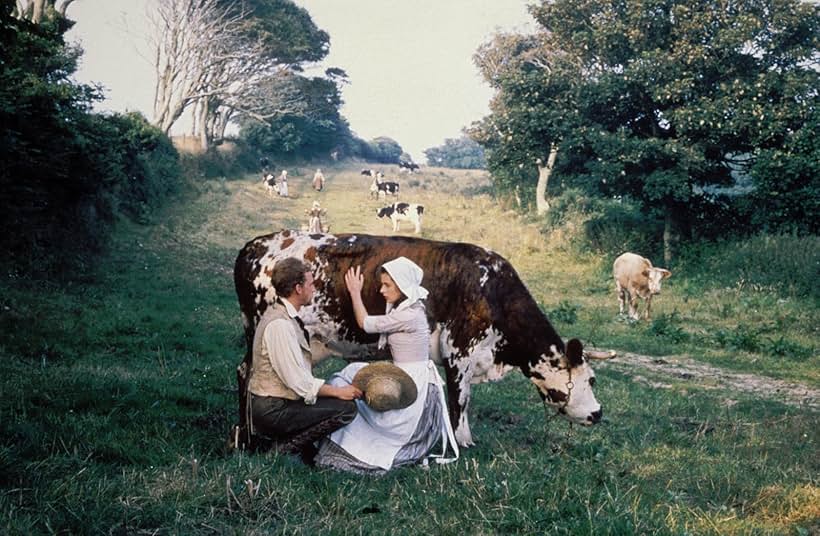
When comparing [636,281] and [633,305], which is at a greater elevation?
[636,281]

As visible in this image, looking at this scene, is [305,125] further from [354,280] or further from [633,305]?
[354,280]

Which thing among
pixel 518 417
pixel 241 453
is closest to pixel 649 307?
pixel 518 417

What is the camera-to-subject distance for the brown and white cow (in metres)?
7.07

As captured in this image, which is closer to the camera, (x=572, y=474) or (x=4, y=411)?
(x=572, y=474)

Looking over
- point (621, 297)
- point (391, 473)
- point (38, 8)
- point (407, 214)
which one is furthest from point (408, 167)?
point (391, 473)

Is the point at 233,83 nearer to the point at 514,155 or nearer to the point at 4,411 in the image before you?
the point at 514,155

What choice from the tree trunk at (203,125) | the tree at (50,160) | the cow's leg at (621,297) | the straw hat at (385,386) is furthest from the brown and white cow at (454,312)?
the tree trunk at (203,125)

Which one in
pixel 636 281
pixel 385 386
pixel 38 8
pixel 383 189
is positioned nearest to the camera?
pixel 385 386

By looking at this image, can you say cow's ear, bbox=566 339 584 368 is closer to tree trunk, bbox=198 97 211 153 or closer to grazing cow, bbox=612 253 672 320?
grazing cow, bbox=612 253 672 320

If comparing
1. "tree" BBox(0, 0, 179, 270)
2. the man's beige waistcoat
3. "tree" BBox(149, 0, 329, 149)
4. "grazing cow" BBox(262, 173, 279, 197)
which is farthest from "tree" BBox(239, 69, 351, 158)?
the man's beige waistcoat

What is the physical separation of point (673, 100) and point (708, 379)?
12.8 metres

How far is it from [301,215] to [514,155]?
11.2m

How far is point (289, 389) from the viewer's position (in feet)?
18.1

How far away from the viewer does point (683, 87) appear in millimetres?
20438
